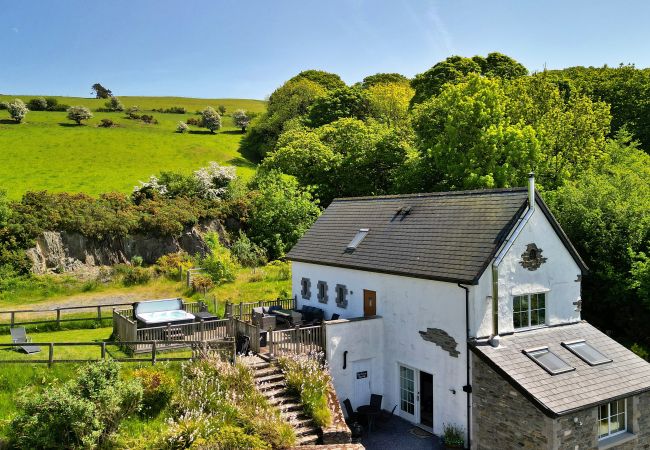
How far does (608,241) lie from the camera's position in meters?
23.1

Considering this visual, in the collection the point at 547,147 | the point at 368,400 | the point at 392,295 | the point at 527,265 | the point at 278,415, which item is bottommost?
the point at 368,400

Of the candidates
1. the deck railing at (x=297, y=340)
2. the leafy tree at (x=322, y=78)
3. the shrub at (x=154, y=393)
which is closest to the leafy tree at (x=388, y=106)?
the leafy tree at (x=322, y=78)

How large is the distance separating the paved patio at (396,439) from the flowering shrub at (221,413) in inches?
137

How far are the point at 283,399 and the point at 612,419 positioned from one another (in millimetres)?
10027

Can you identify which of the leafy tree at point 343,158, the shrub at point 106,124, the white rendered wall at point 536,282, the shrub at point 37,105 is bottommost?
the white rendered wall at point 536,282

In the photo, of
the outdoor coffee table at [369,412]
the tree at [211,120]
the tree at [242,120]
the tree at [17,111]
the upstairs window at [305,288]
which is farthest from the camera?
the tree at [242,120]

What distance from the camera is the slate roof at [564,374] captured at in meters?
14.0

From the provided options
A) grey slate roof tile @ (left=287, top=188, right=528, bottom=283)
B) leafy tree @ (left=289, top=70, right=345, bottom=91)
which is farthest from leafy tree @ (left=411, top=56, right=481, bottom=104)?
grey slate roof tile @ (left=287, top=188, right=528, bottom=283)

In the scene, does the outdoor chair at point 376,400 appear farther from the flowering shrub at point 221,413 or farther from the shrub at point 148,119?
the shrub at point 148,119

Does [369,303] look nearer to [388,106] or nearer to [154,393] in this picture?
[154,393]

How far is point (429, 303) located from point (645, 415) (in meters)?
7.42

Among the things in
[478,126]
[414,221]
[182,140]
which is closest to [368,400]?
[414,221]

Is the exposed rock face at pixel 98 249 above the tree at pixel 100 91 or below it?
below

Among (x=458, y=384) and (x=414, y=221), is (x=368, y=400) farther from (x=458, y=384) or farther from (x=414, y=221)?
(x=414, y=221)
